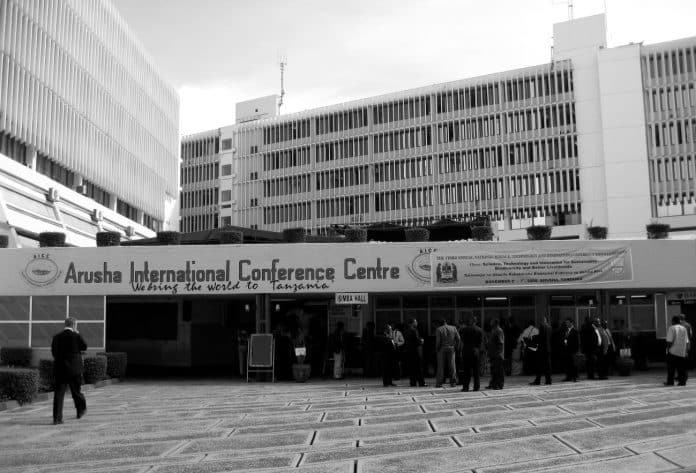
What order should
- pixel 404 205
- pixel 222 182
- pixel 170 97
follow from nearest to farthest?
pixel 170 97
pixel 404 205
pixel 222 182

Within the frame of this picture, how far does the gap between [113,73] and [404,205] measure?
38759 mm

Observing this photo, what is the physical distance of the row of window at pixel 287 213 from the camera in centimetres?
9002

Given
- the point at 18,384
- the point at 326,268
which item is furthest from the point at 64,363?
the point at 326,268

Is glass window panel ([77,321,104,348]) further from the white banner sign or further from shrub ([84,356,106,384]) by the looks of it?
the white banner sign

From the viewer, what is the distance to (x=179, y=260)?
21.3 metres

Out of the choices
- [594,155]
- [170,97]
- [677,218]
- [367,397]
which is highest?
[170,97]

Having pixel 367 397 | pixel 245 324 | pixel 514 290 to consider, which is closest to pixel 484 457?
pixel 367 397

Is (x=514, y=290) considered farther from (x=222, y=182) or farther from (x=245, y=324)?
(x=222, y=182)

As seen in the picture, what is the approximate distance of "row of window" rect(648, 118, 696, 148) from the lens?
7031 centimetres

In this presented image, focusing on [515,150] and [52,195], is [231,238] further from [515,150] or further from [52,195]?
[515,150]

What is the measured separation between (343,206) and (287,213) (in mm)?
8011

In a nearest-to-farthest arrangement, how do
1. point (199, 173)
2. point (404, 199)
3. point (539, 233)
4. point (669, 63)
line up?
point (539, 233) → point (669, 63) → point (404, 199) → point (199, 173)

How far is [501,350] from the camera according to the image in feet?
55.1

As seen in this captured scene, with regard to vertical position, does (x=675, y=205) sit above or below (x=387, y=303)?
above
